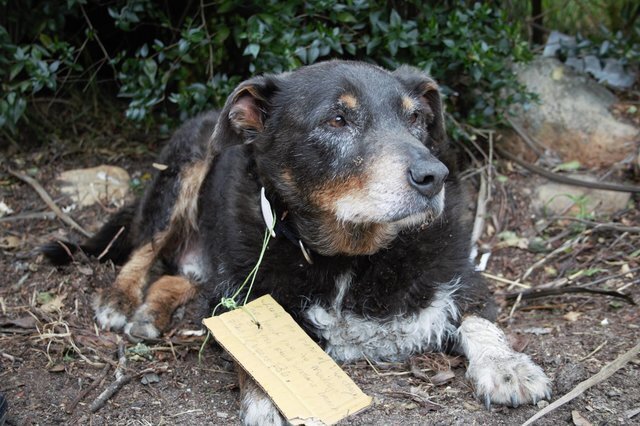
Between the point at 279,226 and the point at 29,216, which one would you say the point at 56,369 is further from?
the point at 29,216

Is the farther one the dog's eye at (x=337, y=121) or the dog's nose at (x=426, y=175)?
the dog's eye at (x=337, y=121)

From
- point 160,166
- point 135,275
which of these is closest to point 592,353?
point 135,275

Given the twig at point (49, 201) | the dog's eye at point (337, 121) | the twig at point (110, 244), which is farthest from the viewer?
the twig at point (49, 201)

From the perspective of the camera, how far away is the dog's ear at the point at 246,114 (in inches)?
161

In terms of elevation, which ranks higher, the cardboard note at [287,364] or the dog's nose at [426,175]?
the dog's nose at [426,175]

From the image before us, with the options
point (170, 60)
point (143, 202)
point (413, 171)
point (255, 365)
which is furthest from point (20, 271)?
point (413, 171)

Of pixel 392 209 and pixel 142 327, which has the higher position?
pixel 392 209

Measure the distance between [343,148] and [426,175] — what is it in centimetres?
54

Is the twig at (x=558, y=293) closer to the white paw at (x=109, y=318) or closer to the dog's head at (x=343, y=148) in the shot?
the dog's head at (x=343, y=148)

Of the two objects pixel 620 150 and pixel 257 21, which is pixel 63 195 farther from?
pixel 620 150

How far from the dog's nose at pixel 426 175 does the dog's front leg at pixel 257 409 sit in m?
1.27

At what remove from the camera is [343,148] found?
12.4 ft

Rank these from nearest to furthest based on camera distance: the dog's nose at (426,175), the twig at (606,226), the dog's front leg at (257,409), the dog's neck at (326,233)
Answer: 1. the dog's nose at (426,175)
2. the dog's front leg at (257,409)
3. the dog's neck at (326,233)
4. the twig at (606,226)

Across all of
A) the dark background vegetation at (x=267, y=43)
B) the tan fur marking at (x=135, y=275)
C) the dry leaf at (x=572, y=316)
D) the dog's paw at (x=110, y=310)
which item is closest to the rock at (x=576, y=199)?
the dark background vegetation at (x=267, y=43)
